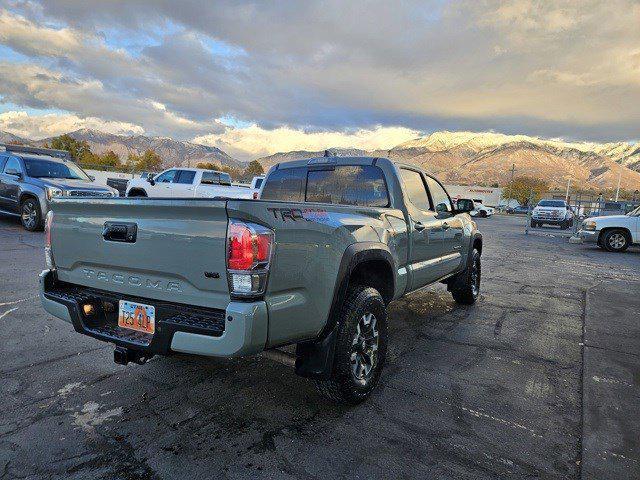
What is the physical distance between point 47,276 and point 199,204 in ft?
5.12

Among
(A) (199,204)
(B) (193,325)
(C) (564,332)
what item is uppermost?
(A) (199,204)

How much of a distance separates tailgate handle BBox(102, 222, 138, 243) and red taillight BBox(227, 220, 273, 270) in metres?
0.71

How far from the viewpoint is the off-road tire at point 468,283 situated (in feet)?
19.3

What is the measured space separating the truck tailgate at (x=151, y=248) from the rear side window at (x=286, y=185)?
200 centimetres

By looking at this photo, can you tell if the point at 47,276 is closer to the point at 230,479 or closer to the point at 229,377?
the point at 229,377

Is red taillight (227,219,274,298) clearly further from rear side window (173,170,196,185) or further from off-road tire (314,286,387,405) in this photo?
rear side window (173,170,196,185)

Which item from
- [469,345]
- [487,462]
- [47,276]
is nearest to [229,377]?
[47,276]

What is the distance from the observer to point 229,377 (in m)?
3.51

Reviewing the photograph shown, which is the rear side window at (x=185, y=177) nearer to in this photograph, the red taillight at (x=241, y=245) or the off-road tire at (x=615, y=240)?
the red taillight at (x=241, y=245)

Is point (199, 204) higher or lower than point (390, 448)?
higher

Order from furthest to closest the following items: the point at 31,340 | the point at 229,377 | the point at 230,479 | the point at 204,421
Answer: the point at 31,340 → the point at 229,377 → the point at 204,421 → the point at 230,479

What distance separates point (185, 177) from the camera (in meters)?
15.2

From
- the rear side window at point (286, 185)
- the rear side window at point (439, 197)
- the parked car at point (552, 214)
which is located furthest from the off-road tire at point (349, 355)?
the parked car at point (552, 214)

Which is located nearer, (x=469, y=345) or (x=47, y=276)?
(x=47, y=276)
